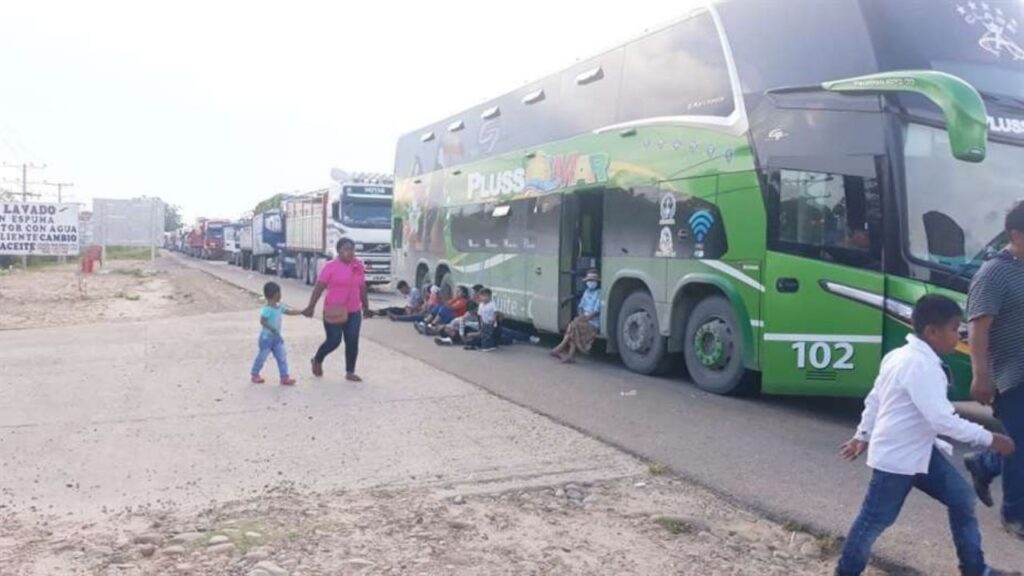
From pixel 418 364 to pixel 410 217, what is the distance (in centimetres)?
817

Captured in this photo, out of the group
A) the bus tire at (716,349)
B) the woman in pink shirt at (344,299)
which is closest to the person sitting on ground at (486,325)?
the woman in pink shirt at (344,299)

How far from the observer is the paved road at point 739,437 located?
548cm

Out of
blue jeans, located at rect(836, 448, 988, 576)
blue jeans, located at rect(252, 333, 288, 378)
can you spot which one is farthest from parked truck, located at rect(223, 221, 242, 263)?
blue jeans, located at rect(836, 448, 988, 576)

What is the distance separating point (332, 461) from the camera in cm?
710

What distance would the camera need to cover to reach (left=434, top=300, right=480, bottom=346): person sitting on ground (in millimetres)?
14820

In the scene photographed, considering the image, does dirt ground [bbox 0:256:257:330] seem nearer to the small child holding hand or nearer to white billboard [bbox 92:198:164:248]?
white billboard [bbox 92:198:164:248]

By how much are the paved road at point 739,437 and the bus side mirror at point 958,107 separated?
2461 millimetres

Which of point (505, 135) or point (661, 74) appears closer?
point (661, 74)

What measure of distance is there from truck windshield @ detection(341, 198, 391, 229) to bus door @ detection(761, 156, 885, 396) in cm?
2165

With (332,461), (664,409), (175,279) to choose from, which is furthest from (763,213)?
(175,279)

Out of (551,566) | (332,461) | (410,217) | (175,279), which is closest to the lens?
(551,566)

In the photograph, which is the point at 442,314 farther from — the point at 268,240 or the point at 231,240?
the point at 231,240

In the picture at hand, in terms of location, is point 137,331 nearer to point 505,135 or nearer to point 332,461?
point 505,135

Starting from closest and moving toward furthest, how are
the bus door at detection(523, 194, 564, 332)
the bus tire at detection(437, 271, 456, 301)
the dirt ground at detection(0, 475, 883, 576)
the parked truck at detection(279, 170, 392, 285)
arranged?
the dirt ground at detection(0, 475, 883, 576) < the bus door at detection(523, 194, 564, 332) < the bus tire at detection(437, 271, 456, 301) < the parked truck at detection(279, 170, 392, 285)
